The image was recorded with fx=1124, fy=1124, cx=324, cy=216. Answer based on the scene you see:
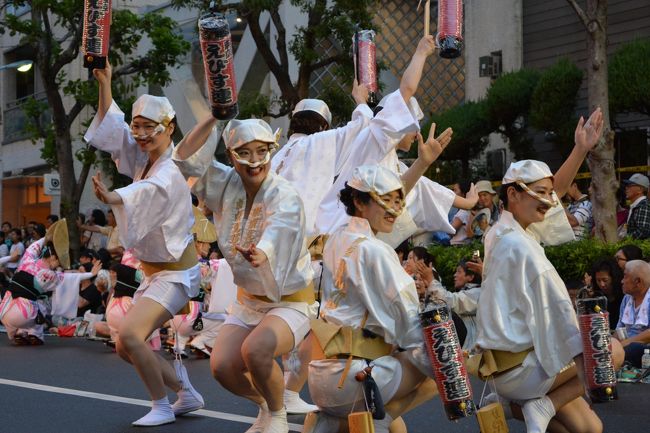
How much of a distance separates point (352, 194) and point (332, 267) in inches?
14.7

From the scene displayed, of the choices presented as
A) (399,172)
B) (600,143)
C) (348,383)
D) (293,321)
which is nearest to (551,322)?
(348,383)

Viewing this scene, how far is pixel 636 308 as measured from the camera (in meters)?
9.30

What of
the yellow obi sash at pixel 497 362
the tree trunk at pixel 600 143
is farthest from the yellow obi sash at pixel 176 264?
the tree trunk at pixel 600 143

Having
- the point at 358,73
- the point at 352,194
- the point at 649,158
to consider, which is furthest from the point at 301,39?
the point at 352,194

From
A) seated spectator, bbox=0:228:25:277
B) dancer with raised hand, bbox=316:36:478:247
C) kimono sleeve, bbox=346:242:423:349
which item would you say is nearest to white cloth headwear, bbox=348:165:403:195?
kimono sleeve, bbox=346:242:423:349

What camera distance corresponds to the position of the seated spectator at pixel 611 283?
9844 millimetres

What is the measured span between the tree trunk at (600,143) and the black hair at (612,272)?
185 cm

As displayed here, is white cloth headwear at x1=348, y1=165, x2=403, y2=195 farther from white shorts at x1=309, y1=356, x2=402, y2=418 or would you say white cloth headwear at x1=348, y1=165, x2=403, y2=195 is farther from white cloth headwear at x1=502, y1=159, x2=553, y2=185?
white shorts at x1=309, y1=356, x2=402, y2=418

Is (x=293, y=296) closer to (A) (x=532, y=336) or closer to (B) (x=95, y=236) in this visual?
(A) (x=532, y=336)

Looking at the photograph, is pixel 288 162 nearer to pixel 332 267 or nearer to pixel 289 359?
pixel 289 359

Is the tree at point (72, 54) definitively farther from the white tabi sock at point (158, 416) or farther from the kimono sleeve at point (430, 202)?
the white tabi sock at point (158, 416)

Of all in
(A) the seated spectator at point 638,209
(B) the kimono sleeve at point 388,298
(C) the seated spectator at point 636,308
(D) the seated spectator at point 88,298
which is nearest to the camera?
(B) the kimono sleeve at point 388,298

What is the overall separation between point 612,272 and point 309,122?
3536 millimetres

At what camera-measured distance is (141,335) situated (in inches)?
267
